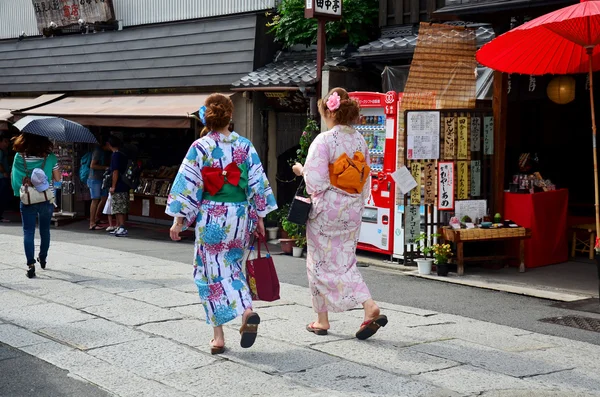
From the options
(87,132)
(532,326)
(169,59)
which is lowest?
(532,326)

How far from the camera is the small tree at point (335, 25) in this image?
14219mm

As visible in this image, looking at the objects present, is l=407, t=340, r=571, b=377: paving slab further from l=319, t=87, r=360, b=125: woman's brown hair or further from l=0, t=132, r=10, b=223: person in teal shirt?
l=0, t=132, r=10, b=223: person in teal shirt

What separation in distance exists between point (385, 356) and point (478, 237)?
Result: 181 inches

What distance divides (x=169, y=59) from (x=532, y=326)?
1151 cm

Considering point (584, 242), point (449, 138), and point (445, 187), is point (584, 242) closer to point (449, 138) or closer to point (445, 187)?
point (445, 187)

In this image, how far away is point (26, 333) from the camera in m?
7.05

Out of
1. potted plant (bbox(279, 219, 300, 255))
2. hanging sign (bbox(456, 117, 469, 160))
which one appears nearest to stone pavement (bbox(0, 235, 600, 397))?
hanging sign (bbox(456, 117, 469, 160))

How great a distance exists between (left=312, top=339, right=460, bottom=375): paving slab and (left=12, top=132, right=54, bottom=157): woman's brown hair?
5.51 metres

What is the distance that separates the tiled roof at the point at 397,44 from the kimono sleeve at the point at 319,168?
6072 mm

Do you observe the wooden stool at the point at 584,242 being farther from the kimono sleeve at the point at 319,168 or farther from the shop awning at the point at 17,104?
the shop awning at the point at 17,104

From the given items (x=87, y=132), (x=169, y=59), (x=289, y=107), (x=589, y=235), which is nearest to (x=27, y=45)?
(x=169, y=59)

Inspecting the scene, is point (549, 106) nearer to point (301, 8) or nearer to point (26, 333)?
point (301, 8)

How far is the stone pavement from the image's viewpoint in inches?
215

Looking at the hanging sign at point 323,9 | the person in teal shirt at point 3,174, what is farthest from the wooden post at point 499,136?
the person in teal shirt at point 3,174
